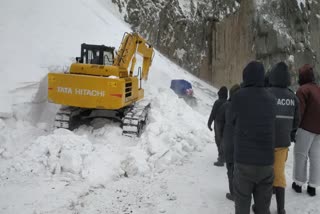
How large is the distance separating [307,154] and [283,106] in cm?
131

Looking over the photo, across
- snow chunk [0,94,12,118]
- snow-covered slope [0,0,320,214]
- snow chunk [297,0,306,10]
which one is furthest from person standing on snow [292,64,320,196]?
snow chunk [297,0,306,10]

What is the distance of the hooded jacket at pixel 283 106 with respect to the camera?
4504 millimetres

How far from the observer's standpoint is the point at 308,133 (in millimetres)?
5414

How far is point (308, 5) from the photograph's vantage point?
26.9 meters

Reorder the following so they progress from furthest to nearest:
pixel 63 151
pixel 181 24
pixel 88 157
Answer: pixel 181 24, pixel 88 157, pixel 63 151

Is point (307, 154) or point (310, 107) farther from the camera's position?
point (307, 154)

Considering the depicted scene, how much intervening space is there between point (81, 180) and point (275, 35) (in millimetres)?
20768

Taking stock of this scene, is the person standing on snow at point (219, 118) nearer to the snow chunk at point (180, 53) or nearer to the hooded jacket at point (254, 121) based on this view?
the hooded jacket at point (254, 121)

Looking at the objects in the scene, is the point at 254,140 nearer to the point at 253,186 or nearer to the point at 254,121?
the point at 254,121

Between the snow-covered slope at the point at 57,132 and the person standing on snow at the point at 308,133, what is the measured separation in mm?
2470

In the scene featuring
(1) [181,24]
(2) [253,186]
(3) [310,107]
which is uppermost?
(1) [181,24]

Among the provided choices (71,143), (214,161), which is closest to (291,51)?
(214,161)

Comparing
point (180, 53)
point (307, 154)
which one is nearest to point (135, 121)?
point (307, 154)

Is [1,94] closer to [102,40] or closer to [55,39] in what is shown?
[55,39]
